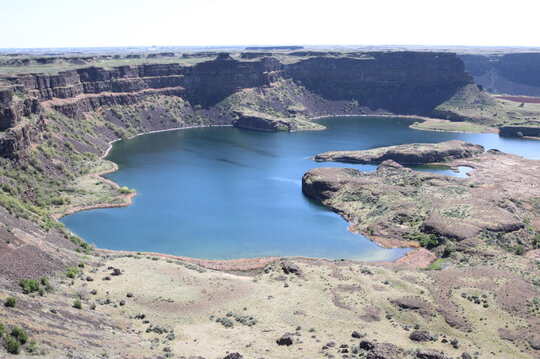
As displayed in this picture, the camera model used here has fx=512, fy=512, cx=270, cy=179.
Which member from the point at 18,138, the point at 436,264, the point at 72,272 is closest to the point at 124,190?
the point at 18,138

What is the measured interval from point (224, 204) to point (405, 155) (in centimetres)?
6585

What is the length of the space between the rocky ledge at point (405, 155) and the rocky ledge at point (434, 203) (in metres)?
16.1

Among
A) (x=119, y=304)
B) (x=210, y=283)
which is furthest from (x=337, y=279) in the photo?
(x=119, y=304)

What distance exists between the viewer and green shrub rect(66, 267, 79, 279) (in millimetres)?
60203

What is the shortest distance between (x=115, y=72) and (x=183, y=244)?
131158 mm

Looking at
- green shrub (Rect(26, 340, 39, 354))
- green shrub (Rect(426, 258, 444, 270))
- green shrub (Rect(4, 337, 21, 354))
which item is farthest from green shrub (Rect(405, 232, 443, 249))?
green shrub (Rect(4, 337, 21, 354))

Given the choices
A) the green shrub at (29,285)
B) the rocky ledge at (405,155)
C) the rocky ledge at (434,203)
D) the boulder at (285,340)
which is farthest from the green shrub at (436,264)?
the rocky ledge at (405,155)

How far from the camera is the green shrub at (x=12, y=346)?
3438 cm

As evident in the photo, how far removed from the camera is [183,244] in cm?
8412

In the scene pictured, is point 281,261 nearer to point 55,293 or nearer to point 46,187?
point 55,293

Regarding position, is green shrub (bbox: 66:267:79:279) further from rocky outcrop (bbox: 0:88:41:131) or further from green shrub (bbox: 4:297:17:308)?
rocky outcrop (bbox: 0:88:41:131)

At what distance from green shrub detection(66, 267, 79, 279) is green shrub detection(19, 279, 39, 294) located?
850cm

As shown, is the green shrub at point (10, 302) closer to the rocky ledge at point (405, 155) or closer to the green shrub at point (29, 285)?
the green shrub at point (29, 285)

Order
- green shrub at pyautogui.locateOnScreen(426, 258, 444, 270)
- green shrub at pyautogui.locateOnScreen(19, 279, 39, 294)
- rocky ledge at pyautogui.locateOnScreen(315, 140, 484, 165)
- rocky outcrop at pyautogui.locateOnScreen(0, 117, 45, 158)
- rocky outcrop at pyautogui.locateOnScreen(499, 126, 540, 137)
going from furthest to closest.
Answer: rocky outcrop at pyautogui.locateOnScreen(499, 126, 540, 137) → rocky ledge at pyautogui.locateOnScreen(315, 140, 484, 165) → rocky outcrop at pyautogui.locateOnScreen(0, 117, 45, 158) → green shrub at pyautogui.locateOnScreen(426, 258, 444, 270) → green shrub at pyautogui.locateOnScreen(19, 279, 39, 294)
